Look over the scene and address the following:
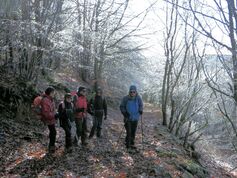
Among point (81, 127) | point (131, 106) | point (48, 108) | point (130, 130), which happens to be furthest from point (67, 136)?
point (131, 106)

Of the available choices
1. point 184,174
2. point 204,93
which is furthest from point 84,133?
point 204,93

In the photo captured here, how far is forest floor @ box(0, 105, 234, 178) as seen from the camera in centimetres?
821

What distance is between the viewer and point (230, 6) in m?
4.34

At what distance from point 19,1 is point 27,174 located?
6.85 meters

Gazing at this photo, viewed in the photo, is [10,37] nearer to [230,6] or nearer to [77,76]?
[230,6]

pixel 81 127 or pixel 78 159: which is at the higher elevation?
pixel 81 127

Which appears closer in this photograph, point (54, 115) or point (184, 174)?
point (54, 115)

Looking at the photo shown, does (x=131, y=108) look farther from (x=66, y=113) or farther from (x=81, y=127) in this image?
(x=66, y=113)

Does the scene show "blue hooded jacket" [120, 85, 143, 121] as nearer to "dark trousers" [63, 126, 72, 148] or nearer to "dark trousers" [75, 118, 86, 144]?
"dark trousers" [75, 118, 86, 144]

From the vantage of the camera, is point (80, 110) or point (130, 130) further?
point (130, 130)

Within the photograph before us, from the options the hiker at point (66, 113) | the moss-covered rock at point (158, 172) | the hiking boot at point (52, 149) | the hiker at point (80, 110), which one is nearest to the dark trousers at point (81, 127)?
the hiker at point (80, 110)

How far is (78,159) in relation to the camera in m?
9.19

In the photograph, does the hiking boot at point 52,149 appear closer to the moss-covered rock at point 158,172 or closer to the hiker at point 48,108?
the hiker at point 48,108

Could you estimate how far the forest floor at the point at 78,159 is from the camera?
821 cm
